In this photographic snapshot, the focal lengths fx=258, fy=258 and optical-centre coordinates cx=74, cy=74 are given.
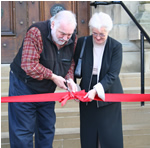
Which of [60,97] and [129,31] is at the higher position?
[129,31]

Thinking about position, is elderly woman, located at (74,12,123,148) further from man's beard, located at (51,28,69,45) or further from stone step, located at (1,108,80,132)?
stone step, located at (1,108,80,132)

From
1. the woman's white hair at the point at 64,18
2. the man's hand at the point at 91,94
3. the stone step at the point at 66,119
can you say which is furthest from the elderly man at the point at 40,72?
the stone step at the point at 66,119

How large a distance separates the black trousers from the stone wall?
82.5 inches

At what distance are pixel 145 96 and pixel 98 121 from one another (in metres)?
0.60

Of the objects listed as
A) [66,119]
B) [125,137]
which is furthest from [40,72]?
[125,137]

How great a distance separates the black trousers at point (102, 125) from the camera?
278 centimetres

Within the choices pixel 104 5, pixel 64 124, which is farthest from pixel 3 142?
pixel 104 5

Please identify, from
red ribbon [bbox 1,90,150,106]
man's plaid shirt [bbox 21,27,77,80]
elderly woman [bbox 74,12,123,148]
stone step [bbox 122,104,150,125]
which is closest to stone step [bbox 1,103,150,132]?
stone step [bbox 122,104,150,125]

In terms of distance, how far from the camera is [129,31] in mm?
4859

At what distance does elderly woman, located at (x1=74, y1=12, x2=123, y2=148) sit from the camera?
254 centimetres

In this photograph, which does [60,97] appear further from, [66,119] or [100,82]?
[66,119]

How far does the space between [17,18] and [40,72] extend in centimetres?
268

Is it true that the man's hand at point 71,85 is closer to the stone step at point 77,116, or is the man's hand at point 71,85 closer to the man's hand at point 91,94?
the man's hand at point 91,94

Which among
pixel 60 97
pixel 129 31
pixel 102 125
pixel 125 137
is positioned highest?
pixel 129 31
